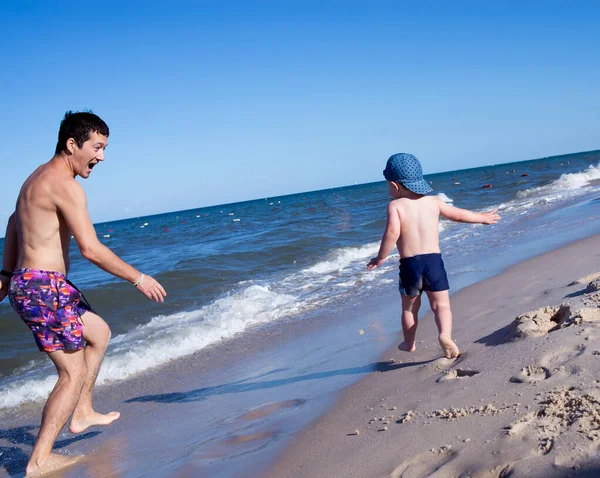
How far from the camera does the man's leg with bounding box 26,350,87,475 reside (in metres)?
3.28

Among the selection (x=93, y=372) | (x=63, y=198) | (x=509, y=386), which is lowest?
(x=509, y=386)

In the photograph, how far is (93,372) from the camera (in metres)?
3.58

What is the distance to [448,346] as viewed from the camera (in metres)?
3.54

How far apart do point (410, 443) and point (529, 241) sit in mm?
7503

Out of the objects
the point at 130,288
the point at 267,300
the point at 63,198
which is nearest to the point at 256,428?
the point at 63,198

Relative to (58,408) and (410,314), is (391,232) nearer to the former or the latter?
(410,314)

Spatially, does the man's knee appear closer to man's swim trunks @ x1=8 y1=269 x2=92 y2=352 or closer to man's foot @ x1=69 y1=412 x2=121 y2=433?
man's swim trunks @ x1=8 y1=269 x2=92 y2=352

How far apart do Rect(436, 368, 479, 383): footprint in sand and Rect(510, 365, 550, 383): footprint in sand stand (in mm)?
344

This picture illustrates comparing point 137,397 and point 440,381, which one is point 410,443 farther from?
point 137,397

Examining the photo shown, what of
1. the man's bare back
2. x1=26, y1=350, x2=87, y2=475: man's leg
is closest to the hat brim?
the man's bare back

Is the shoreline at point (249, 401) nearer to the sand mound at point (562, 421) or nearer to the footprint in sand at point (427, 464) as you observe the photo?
the footprint in sand at point (427, 464)

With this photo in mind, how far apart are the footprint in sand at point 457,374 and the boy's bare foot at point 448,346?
249 millimetres

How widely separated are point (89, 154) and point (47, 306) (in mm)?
936

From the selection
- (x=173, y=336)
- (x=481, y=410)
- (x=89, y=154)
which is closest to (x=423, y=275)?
(x=481, y=410)
